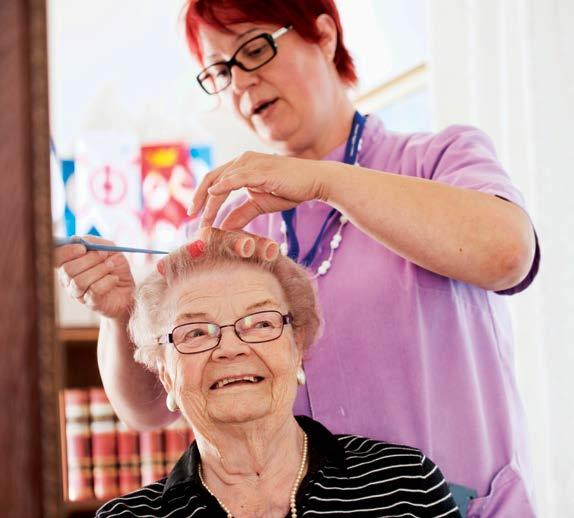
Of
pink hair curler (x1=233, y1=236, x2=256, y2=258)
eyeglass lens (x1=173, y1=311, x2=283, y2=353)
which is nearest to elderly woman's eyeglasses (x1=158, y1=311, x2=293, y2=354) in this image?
eyeglass lens (x1=173, y1=311, x2=283, y2=353)

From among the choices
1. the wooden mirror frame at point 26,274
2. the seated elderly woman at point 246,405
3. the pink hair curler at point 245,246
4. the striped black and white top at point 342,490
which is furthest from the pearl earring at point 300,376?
the wooden mirror frame at point 26,274

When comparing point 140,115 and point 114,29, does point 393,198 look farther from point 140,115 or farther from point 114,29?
point 140,115

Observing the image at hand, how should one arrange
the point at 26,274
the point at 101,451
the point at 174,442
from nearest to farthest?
the point at 26,274 → the point at 101,451 → the point at 174,442

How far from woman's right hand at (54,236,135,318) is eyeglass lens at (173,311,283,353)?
0.37 ft

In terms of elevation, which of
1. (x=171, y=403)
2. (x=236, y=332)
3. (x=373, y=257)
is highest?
(x=373, y=257)

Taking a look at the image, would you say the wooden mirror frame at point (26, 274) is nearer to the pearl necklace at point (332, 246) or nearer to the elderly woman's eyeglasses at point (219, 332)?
the elderly woman's eyeglasses at point (219, 332)

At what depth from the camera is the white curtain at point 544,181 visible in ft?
6.58

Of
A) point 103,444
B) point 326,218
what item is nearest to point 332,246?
point 326,218

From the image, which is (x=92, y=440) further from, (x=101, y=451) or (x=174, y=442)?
(x=174, y=442)

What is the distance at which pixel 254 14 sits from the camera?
1.44m

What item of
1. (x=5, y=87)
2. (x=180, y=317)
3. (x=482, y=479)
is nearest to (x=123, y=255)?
(x=180, y=317)

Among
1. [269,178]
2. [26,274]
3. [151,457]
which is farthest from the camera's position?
[151,457]

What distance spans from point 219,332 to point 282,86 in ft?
1.55

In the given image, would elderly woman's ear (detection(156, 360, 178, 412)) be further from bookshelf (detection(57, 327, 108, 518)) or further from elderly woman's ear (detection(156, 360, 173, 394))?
bookshelf (detection(57, 327, 108, 518))
